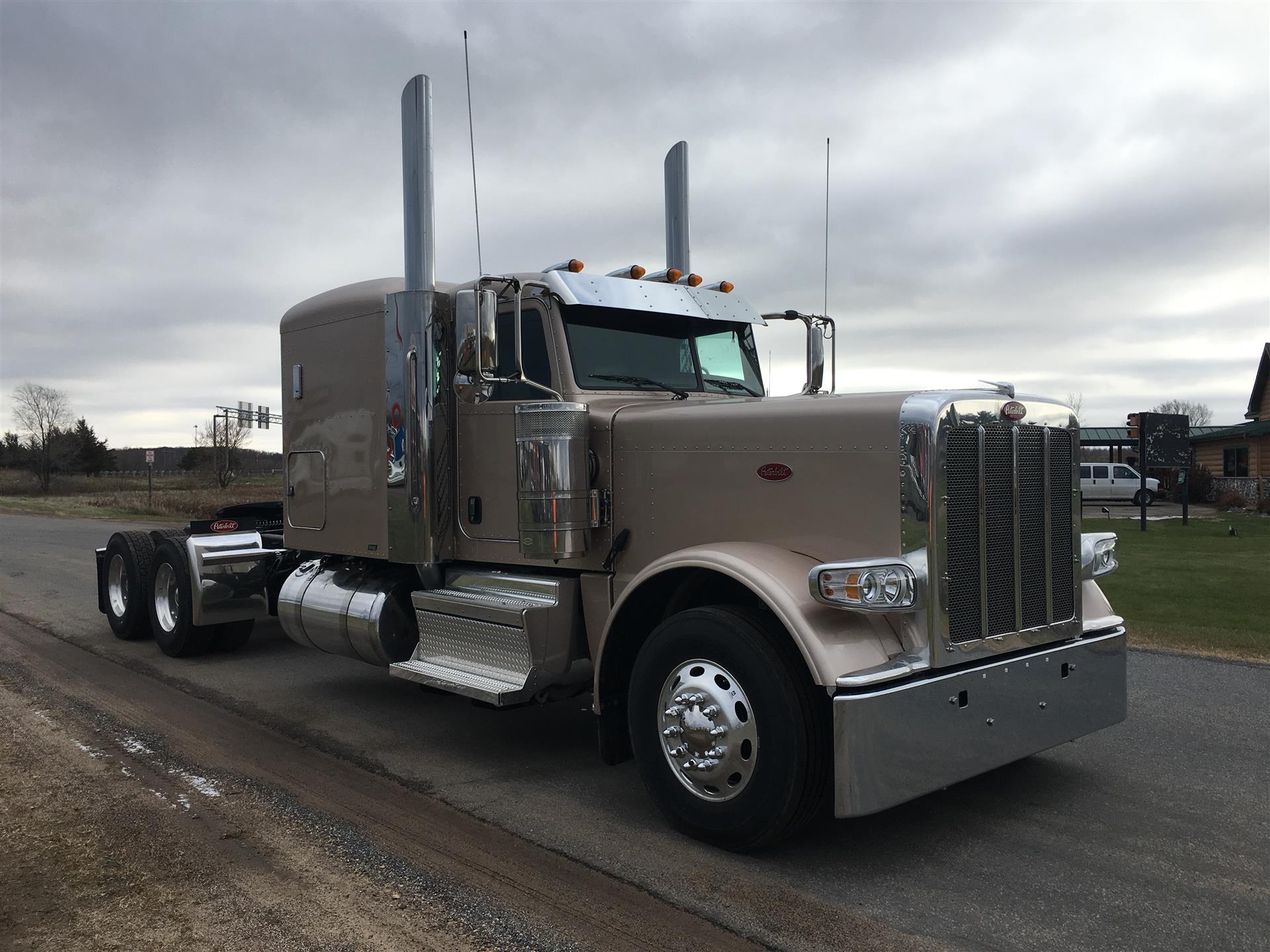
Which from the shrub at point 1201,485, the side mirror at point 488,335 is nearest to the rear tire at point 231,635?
the side mirror at point 488,335

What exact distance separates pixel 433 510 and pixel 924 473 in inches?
119

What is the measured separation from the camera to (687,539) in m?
4.91

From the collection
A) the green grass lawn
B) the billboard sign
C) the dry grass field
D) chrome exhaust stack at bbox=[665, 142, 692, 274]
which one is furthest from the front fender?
the billboard sign

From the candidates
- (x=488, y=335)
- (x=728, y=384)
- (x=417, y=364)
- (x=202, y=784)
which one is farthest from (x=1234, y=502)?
(x=202, y=784)

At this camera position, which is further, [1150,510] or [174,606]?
[1150,510]

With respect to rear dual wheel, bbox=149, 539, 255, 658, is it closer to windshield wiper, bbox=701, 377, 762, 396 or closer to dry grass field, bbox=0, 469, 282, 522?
windshield wiper, bbox=701, 377, 762, 396

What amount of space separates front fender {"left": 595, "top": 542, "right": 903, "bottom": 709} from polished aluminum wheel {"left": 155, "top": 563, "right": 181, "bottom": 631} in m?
5.75

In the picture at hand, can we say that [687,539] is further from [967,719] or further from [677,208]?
[677,208]

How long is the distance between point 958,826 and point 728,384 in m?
2.86

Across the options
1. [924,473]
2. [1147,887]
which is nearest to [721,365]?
[924,473]

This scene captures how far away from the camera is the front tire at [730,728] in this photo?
12.8 feet

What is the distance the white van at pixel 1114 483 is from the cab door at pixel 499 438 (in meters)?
Answer: 37.1

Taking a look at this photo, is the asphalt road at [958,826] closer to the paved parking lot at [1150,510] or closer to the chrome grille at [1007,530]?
the chrome grille at [1007,530]

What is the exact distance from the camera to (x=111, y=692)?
710cm
